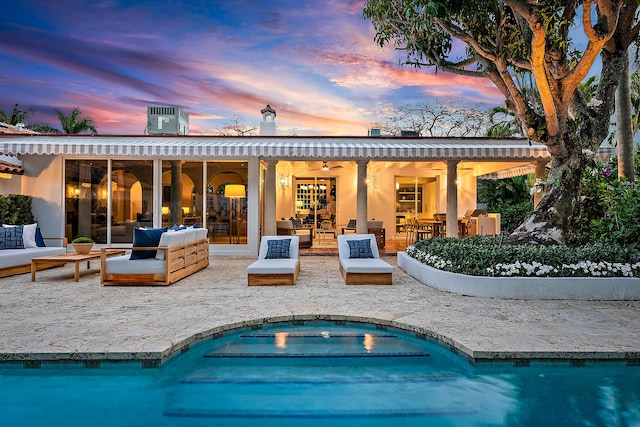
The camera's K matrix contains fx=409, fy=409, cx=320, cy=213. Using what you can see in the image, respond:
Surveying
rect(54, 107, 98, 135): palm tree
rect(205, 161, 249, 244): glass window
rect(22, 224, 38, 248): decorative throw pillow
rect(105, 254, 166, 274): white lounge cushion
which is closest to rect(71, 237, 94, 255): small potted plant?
rect(22, 224, 38, 248): decorative throw pillow

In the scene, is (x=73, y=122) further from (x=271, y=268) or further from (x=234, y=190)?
(x=271, y=268)

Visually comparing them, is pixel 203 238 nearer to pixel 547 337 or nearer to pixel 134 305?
pixel 134 305

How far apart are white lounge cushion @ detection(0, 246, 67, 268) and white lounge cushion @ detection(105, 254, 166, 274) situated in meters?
2.70

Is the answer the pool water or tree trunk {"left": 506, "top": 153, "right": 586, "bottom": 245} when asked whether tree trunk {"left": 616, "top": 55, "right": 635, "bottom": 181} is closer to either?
tree trunk {"left": 506, "top": 153, "right": 586, "bottom": 245}

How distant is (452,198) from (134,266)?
A: 984 centimetres

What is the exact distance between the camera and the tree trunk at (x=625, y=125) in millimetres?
8938

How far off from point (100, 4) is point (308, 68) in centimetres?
806

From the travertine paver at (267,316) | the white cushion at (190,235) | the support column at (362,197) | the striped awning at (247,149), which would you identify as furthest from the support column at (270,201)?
the travertine paver at (267,316)

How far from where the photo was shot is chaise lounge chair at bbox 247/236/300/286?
800 cm

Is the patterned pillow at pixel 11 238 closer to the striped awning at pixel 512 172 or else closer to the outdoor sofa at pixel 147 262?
the outdoor sofa at pixel 147 262

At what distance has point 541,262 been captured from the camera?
7.28 meters

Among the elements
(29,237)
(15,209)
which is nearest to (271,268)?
(29,237)

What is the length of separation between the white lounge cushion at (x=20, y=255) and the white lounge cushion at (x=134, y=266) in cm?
270

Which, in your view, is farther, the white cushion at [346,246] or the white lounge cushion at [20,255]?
the white cushion at [346,246]
